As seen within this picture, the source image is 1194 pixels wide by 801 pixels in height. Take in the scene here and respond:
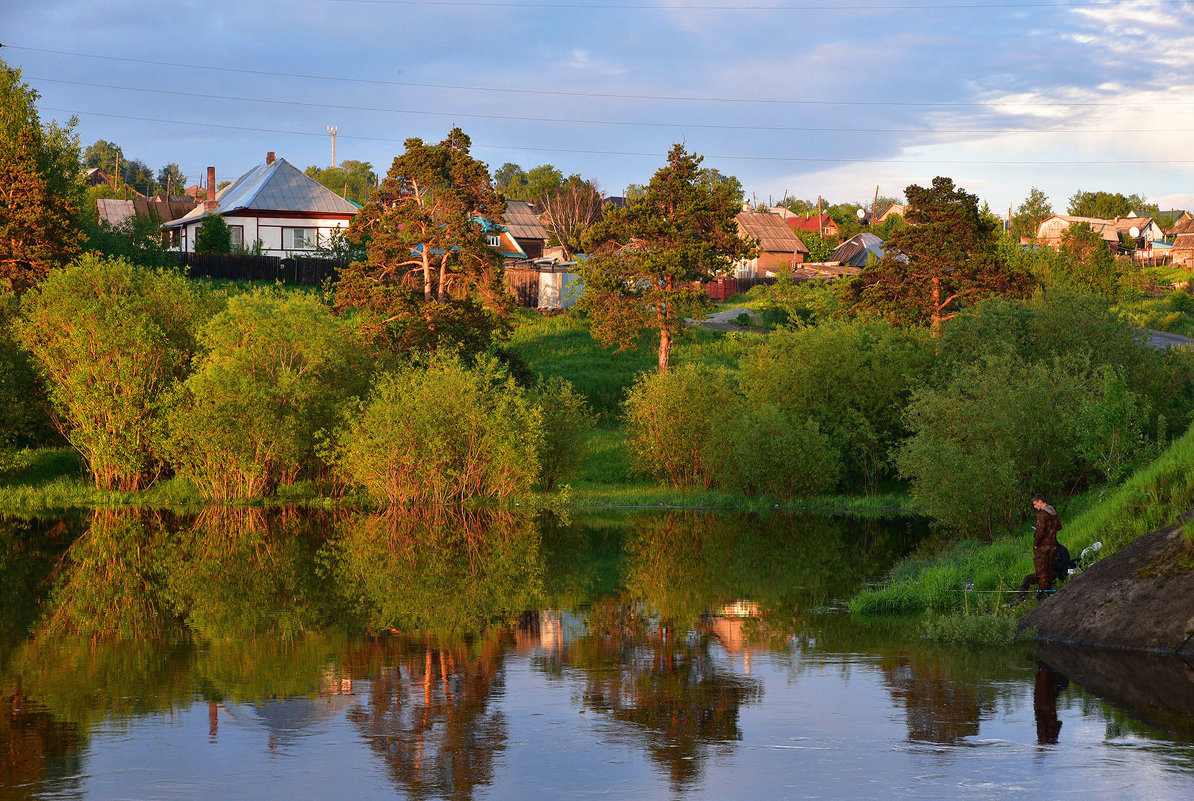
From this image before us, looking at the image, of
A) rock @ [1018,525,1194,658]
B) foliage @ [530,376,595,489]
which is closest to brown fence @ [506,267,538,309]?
foliage @ [530,376,595,489]

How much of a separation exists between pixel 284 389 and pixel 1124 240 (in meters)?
108

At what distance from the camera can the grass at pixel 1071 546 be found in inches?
739

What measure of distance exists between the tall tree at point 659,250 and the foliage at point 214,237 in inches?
1089

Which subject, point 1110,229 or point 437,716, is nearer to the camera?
point 437,716

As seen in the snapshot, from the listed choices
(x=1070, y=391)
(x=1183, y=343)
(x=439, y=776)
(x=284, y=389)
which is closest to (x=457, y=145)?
(x=284, y=389)

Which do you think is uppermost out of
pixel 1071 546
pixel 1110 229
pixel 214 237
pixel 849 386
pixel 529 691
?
pixel 1110 229

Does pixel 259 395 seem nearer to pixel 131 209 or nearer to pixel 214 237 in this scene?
pixel 214 237

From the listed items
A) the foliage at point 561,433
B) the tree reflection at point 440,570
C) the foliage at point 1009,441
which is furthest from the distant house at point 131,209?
the foliage at point 1009,441

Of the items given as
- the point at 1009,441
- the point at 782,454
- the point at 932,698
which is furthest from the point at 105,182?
the point at 932,698

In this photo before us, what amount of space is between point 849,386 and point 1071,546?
2154 centimetres

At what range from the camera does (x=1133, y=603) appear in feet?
53.6

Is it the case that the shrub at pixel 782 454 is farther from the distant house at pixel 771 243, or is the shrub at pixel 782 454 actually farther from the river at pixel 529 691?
the distant house at pixel 771 243

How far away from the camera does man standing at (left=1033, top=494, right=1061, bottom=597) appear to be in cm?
1788

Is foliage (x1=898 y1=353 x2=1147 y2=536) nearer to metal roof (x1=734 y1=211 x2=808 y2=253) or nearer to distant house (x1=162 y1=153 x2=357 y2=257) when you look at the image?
distant house (x1=162 y1=153 x2=357 y2=257)
